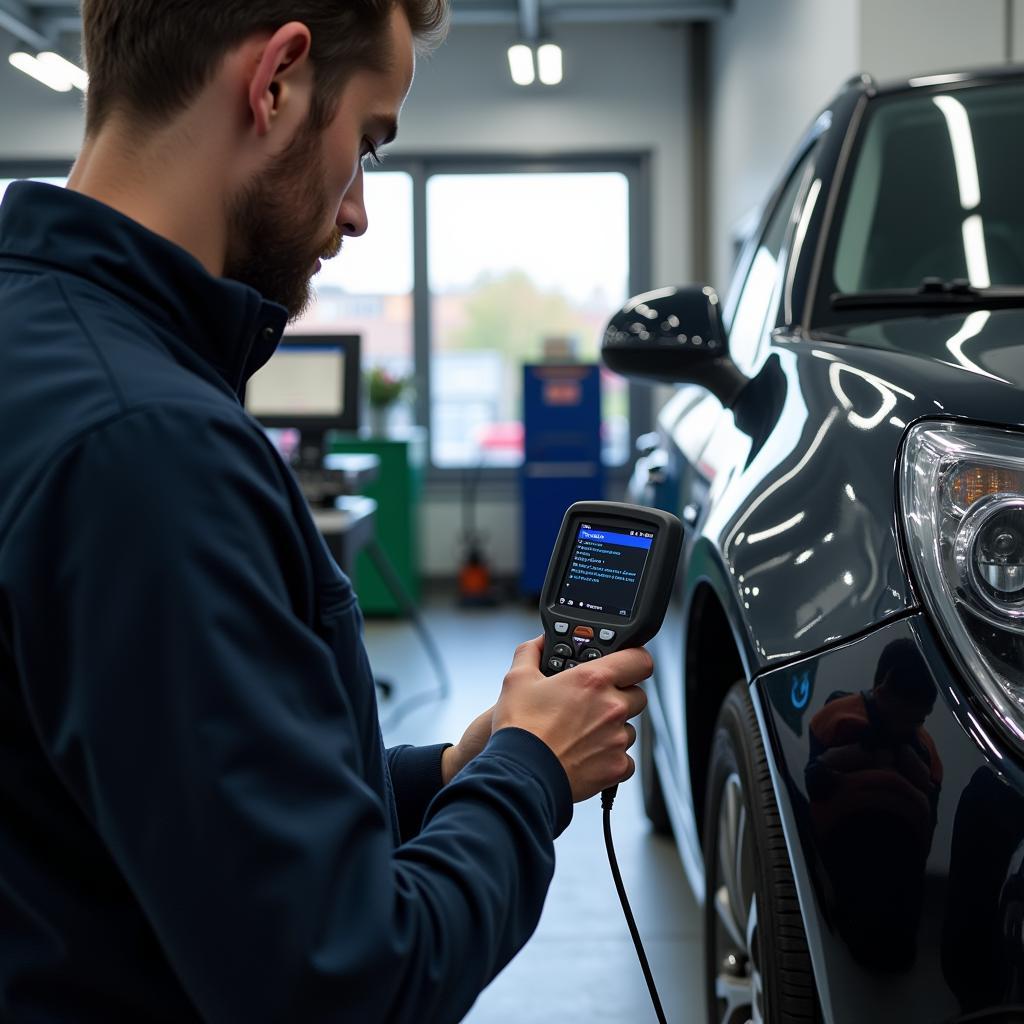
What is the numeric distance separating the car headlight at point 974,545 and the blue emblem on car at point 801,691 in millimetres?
133

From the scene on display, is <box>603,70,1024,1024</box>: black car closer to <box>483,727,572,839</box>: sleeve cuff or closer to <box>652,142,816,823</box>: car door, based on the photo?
<box>652,142,816,823</box>: car door

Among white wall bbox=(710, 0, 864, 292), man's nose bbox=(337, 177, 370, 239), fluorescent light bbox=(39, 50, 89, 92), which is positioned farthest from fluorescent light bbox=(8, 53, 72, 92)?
man's nose bbox=(337, 177, 370, 239)

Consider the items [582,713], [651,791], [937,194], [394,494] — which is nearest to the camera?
[582,713]

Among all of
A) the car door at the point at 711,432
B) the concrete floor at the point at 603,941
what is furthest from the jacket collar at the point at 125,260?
the concrete floor at the point at 603,941

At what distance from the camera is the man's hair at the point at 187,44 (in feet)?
2.25

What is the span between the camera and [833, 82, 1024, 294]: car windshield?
172 centimetres

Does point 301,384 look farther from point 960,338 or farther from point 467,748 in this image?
point 467,748

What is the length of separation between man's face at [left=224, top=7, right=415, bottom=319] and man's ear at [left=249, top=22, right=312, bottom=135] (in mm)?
23

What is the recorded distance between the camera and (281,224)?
75cm

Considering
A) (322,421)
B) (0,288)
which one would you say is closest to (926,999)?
(0,288)

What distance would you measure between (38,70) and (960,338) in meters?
6.81

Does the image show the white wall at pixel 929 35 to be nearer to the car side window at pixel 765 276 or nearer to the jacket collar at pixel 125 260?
the car side window at pixel 765 276

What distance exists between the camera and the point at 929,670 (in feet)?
3.21

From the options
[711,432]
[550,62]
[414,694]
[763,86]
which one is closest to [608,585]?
[711,432]
